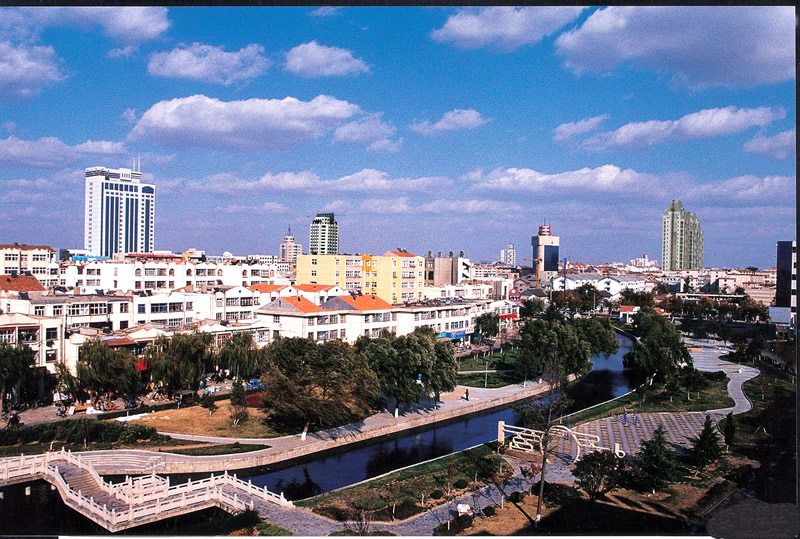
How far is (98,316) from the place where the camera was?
14.5m

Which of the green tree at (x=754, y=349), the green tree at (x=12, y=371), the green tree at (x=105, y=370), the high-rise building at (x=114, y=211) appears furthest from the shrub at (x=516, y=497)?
the high-rise building at (x=114, y=211)

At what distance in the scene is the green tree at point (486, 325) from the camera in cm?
2255

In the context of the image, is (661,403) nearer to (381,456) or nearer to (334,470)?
(381,456)

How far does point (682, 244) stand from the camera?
230 feet

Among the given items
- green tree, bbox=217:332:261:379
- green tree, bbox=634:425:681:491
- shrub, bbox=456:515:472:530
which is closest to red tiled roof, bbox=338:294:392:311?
green tree, bbox=217:332:261:379

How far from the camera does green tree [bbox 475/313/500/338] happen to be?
22547mm

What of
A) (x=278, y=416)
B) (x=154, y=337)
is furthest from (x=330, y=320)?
(x=278, y=416)

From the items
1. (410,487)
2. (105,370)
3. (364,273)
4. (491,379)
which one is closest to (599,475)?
(410,487)

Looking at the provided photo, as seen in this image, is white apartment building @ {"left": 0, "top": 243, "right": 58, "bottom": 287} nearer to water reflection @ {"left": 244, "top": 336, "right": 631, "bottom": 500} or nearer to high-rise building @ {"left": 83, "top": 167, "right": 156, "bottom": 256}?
water reflection @ {"left": 244, "top": 336, "right": 631, "bottom": 500}

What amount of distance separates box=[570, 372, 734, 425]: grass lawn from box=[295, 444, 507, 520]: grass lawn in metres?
3.27

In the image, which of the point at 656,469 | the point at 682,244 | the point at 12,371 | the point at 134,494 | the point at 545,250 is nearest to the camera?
the point at 134,494

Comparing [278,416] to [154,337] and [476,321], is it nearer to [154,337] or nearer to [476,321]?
[154,337]

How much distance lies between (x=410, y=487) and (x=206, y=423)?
14.2 feet

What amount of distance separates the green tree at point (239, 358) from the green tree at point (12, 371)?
3666 millimetres
